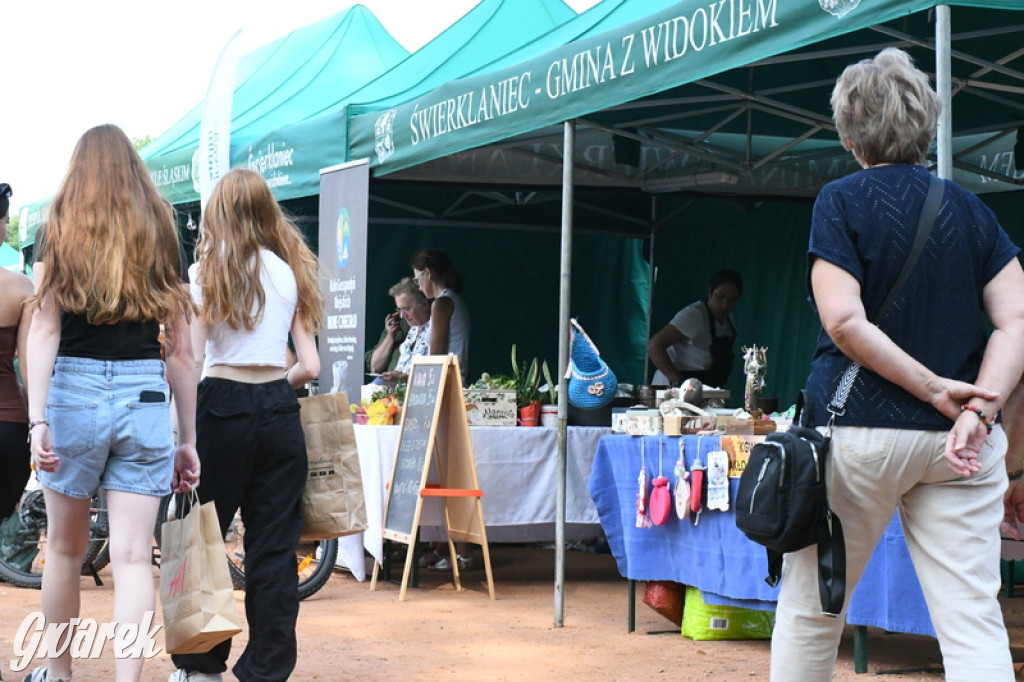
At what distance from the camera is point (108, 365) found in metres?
3.64

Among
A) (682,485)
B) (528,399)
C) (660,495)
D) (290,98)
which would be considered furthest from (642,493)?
(290,98)

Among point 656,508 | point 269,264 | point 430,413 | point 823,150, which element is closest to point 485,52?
point 823,150

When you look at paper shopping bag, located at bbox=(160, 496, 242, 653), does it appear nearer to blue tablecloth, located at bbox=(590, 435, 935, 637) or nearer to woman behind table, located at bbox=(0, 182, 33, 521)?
woman behind table, located at bbox=(0, 182, 33, 521)

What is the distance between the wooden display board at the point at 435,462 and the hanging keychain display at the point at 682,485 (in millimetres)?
1551

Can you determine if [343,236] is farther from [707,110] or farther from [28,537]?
[28,537]

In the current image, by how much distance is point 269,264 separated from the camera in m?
4.21

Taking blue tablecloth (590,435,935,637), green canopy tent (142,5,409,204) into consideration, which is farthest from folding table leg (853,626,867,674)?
green canopy tent (142,5,409,204)

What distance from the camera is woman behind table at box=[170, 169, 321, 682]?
4.04 m

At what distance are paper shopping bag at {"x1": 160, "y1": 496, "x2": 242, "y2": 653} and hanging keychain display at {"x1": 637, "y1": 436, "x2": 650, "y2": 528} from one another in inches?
92.3

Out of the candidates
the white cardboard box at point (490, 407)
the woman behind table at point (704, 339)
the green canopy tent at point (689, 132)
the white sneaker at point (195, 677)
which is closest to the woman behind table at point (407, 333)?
the white cardboard box at point (490, 407)

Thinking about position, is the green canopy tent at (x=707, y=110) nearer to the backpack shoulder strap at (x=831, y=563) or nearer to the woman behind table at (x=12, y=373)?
the backpack shoulder strap at (x=831, y=563)

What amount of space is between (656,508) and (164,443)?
249cm

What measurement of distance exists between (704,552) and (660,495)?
31cm

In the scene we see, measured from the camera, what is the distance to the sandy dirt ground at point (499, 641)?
511cm
